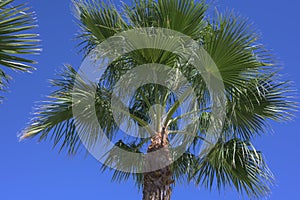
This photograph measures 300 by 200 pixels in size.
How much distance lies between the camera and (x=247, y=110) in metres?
6.30

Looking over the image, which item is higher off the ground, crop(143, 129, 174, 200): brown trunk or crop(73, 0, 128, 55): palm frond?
crop(73, 0, 128, 55): palm frond

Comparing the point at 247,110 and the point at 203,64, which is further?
the point at 247,110

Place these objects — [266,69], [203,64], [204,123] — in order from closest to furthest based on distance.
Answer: [203,64] → [266,69] → [204,123]

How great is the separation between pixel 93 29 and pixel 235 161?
254 cm

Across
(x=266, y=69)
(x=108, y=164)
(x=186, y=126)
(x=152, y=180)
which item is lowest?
(x=152, y=180)

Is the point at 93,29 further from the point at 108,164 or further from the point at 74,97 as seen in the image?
the point at 108,164

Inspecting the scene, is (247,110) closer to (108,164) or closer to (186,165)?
(186,165)

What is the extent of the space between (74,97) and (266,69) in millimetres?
2429

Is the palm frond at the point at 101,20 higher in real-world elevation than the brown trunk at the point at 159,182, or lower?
higher

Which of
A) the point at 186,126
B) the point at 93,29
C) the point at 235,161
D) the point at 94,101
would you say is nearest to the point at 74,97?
the point at 94,101

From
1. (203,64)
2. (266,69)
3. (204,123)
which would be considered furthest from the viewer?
(204,123)

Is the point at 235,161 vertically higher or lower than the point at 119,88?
lower

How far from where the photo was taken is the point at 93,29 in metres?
6.50

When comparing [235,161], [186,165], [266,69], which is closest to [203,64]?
[266,69]
